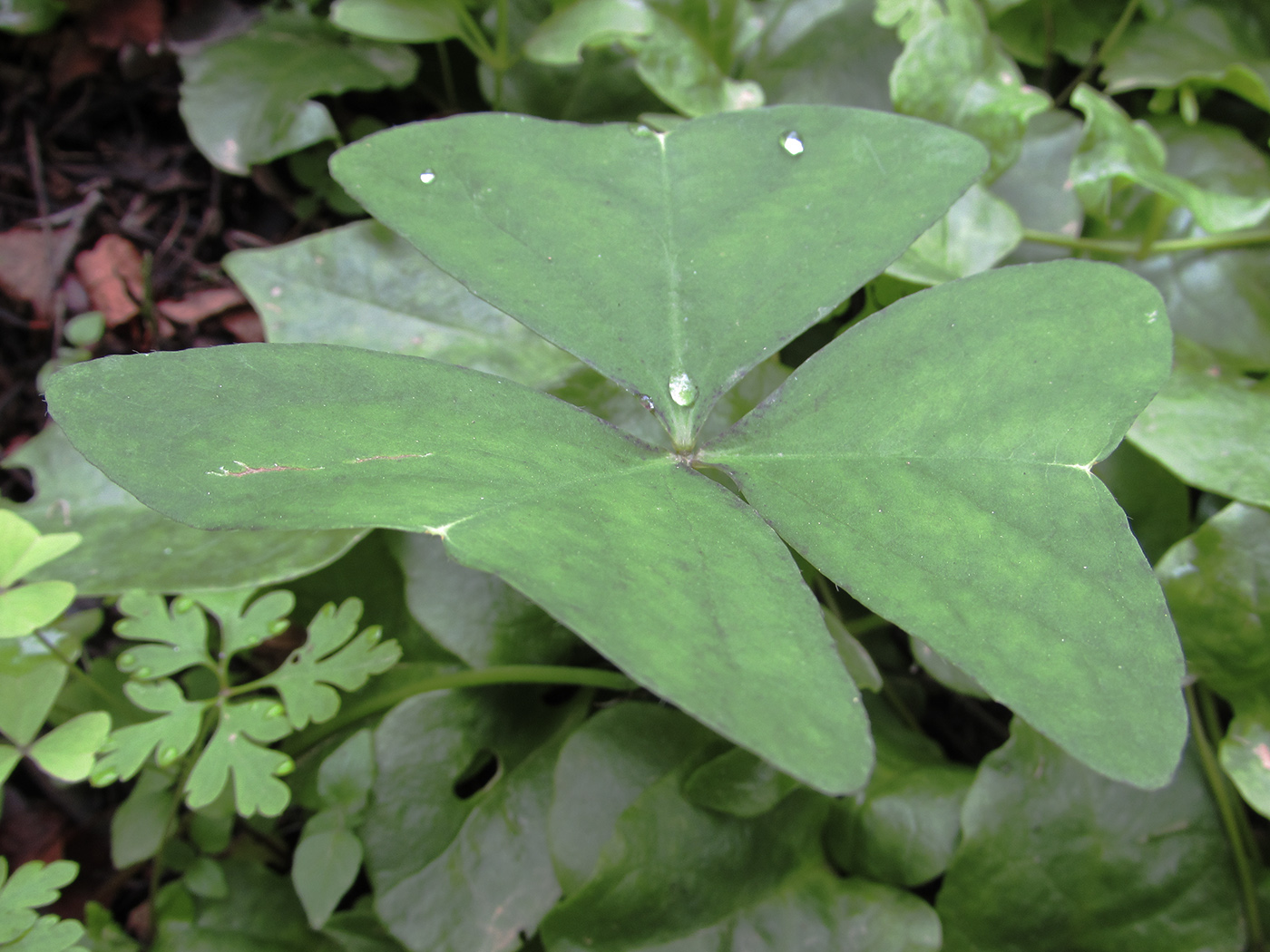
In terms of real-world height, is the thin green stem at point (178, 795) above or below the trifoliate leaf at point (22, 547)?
below

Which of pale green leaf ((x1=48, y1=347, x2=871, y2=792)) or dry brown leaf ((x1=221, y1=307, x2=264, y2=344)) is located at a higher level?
pale green leaf ((x1=48, y1=347, x2=871, y2=792))

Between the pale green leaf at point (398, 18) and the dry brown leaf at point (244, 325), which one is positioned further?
the dry brown leaf at point (244, 325)

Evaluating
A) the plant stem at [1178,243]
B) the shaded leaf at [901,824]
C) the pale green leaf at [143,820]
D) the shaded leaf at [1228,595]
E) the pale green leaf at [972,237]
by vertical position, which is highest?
the pale green leaf at [972,237]

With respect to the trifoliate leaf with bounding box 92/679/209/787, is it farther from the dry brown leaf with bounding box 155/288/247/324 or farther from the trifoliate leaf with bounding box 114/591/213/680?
the dry brown leaf with bounding box 155/288/247/324

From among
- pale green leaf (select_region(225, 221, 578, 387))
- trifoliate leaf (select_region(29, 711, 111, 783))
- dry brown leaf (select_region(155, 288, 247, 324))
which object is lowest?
trifoliate leaf (select_region(29, 711, 111, 783))

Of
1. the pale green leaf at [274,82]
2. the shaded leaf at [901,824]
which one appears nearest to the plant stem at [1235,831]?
the shaded leaf at [901,824]

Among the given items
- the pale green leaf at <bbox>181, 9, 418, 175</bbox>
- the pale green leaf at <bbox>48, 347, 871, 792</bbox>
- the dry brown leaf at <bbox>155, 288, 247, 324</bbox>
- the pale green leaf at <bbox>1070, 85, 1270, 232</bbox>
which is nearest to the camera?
the pale green leaf at <bbox>48, 347, 871, 792</bbox>

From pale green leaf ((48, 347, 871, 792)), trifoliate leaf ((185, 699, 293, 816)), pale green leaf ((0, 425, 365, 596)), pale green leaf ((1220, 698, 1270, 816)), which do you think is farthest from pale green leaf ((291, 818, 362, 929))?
pale green leaf ((1220, 698, 1270, 816))

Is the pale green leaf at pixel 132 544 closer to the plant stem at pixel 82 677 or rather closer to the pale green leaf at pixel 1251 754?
the plant stem at pixel 82 677
